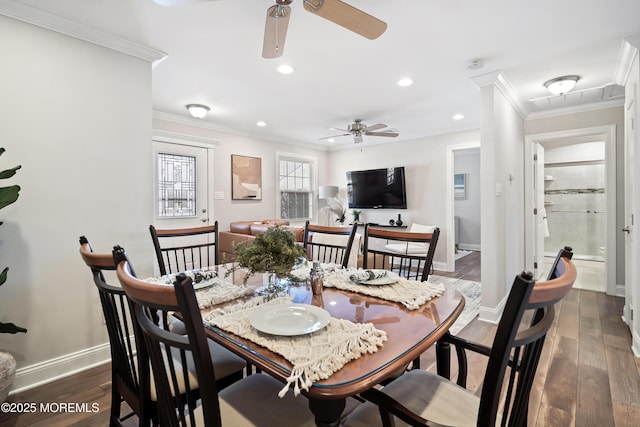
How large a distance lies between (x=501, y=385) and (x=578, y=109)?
468 centimetres

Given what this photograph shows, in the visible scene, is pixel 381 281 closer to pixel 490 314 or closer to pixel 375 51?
pixel 375 51

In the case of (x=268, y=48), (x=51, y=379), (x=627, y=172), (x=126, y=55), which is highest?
(x=126, y=55)

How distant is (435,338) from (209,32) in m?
2.45

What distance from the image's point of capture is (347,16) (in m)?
1.63

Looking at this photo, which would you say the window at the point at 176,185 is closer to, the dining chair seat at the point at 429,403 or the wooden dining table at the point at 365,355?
the wooden dining table at the point at 365,355

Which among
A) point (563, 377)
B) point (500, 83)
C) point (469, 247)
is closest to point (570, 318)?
point (563, 377)

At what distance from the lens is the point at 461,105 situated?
394 centimetres

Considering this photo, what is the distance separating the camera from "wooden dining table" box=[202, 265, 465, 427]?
0.76 metres

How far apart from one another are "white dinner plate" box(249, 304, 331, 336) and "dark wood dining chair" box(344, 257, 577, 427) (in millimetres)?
277

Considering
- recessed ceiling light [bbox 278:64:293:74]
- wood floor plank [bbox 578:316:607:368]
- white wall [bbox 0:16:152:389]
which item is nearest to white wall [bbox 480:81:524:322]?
wood floor plank [bbox 578:316:607:368]

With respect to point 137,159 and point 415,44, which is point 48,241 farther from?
point 415,44

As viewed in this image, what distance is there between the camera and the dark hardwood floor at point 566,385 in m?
1.70

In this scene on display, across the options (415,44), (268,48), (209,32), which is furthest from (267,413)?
(415,44)

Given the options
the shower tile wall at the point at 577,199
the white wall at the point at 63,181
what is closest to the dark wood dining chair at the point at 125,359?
the white wall at the point at 63,181
